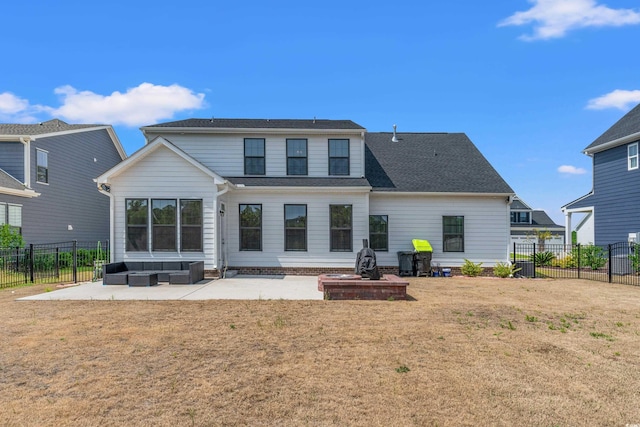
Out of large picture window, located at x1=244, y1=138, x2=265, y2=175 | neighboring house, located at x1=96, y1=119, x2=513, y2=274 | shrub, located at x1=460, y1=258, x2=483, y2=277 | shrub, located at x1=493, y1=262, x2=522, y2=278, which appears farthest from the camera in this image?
large picture window, located at x1=244, y1=138, x2=265, y2=175

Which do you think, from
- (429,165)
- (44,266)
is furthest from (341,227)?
(44,266)

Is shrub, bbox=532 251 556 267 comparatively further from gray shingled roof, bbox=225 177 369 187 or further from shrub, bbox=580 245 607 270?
gray shingled roof, bbox=225 177 369 187

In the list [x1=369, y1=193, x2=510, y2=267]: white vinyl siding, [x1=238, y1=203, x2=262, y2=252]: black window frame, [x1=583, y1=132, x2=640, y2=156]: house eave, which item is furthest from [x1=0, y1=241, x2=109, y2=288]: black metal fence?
[x1=583, y1=132, x2=640, y2=156]: house eave

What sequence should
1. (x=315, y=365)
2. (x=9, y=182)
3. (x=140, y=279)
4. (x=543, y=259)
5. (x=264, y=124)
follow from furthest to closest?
(x=543, y=259) < (x=9, y=182) < (x=264, y=124) < (x=140, y=279) < (x=315, y=365)

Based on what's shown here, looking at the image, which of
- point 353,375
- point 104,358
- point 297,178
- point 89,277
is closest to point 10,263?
point 89,277

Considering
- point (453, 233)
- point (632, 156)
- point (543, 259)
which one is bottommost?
point (543, 259)

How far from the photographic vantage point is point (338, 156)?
49.5ft

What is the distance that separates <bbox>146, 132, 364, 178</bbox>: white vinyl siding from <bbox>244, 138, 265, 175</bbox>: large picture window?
0.52 feet

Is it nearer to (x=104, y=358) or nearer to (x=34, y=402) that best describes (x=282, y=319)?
(x=104, y=358)

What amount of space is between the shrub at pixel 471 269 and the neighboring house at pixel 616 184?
8768 millimetres

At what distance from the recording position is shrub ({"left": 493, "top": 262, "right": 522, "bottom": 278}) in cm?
1463

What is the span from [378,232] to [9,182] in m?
16.0

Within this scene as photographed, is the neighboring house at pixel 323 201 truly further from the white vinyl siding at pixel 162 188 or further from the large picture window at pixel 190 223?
the large picture window at pixel 190 223

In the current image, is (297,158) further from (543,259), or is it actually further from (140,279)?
(543,259)
